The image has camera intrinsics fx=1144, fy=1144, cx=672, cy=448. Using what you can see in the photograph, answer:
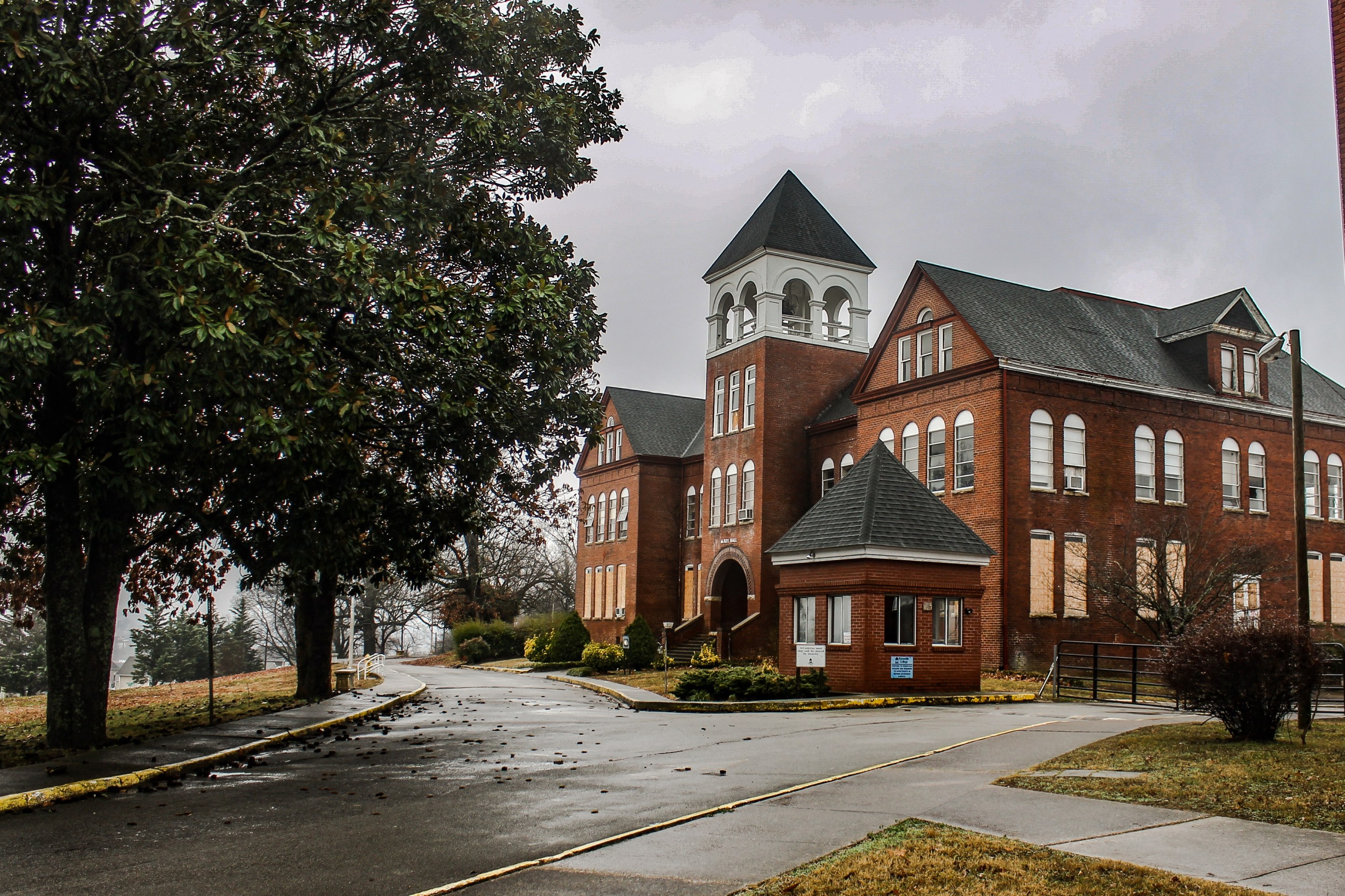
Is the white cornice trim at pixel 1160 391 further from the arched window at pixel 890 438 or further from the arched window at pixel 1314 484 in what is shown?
the arched window at pixel 890 438

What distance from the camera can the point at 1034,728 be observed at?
16734 millimetres

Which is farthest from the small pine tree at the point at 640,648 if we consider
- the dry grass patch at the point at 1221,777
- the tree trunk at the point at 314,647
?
the dry grass patch at the point at 1221,777

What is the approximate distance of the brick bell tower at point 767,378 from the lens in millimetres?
41500

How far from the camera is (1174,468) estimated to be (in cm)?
3609

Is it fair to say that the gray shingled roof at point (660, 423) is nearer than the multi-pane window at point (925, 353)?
No

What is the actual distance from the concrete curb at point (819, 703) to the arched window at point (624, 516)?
26.8 metres

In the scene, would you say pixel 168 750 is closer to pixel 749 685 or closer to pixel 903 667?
pixel 749 685

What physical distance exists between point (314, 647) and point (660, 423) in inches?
1192

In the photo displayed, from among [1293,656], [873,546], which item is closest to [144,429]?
[1293,656]

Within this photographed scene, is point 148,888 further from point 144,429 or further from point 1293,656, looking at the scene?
point 1293,656

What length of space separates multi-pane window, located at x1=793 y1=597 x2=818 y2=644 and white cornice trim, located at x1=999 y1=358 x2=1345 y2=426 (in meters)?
10.8

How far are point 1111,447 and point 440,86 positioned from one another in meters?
25.9

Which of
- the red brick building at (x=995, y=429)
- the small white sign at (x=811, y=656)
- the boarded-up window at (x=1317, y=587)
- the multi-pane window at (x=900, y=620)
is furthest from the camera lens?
the boarded-up window at (x=1317, y=587)

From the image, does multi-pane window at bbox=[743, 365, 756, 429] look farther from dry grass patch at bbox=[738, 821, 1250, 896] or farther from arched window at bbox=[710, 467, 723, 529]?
dry grass patch at bbox=[738, 821, 1250, 896]
